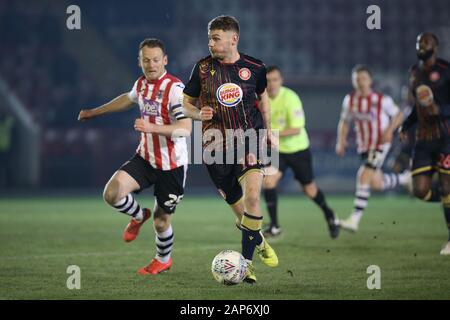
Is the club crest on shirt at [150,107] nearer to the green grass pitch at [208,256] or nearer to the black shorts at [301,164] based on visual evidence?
the green grass pitch at [208,256]

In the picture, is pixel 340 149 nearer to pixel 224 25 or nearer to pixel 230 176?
pixel 230 176

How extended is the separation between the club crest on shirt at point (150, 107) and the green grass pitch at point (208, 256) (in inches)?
55.5

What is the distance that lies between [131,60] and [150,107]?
17.8 metres

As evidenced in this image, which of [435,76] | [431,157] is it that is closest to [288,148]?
[431,157]

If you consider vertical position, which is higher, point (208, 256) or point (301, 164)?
point (301, 164)

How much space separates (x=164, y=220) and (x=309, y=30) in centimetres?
1939

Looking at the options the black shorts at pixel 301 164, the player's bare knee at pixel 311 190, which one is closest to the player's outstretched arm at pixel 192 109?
the black shorts at pixel 301 164

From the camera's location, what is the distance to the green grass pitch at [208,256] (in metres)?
6.51

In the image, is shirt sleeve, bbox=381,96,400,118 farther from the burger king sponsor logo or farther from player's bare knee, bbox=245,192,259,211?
player's bare knee, bbox=245,192,259,211

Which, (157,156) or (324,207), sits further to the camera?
(324,207)

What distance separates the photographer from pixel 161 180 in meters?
7.63
